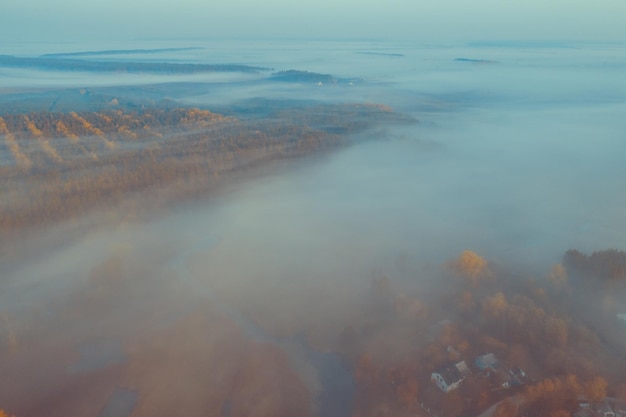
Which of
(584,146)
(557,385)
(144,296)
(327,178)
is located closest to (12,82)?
(327,178)

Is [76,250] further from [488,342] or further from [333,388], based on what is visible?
[488,342]

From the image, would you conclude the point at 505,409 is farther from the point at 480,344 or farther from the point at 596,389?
the point at 480,344

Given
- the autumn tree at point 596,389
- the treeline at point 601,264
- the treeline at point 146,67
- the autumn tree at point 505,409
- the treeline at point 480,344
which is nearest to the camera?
the autumn tree at point 505,409

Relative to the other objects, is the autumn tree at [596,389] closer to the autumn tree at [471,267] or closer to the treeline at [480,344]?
the treeline at [480,344]

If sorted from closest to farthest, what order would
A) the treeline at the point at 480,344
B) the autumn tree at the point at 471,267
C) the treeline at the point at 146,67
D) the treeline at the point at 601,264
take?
the treeline at the point at 480,344
the treeline at the point at 601,264
the autumn tree at the point at 471,267
the treeline at the point at 146,67

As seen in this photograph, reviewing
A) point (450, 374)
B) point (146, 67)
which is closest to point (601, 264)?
point (450, 374)

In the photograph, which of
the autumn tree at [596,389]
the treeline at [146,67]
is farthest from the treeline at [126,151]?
the treeline at [146,67]

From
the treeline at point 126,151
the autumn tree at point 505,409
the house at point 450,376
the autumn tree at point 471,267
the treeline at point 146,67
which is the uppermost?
the treeline at point 146,67

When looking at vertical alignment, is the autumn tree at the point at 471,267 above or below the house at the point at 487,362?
above
